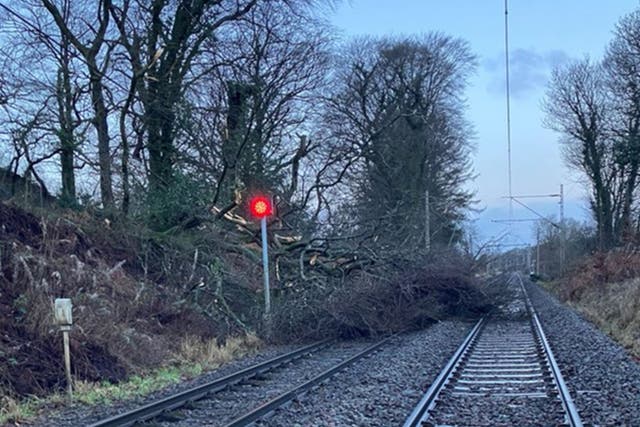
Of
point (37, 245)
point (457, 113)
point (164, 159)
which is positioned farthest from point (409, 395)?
point (457, 113)

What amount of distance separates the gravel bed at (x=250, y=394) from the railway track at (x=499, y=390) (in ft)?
7.14

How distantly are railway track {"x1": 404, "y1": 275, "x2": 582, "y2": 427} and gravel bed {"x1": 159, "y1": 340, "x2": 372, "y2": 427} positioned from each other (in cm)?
218

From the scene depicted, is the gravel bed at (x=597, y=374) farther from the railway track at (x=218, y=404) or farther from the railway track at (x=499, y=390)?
the railway track at (x=218, y=404)

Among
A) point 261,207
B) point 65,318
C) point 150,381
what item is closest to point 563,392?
point 150,381

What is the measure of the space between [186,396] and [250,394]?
0.98m

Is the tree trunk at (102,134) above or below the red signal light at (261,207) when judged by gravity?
above

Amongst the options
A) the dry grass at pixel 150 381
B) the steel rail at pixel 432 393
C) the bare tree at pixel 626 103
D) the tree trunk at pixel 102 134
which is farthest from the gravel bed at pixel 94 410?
the bare tree at pixel 626 103

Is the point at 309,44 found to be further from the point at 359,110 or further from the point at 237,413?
the point at 237,413

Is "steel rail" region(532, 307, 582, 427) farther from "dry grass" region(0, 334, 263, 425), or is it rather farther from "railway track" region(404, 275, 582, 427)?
"dry grass" region(0, 334, 263, 425)

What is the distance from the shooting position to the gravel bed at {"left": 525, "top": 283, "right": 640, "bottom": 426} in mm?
8586

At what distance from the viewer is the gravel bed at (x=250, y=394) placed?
8773mm

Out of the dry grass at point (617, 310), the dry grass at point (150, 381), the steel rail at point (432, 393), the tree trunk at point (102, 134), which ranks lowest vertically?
the dry grass at point (150, 381)

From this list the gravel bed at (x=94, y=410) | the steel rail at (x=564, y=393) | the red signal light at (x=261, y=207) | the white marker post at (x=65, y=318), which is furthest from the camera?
the red signal light at (x=261, y=207)

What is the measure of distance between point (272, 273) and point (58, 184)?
706cm
